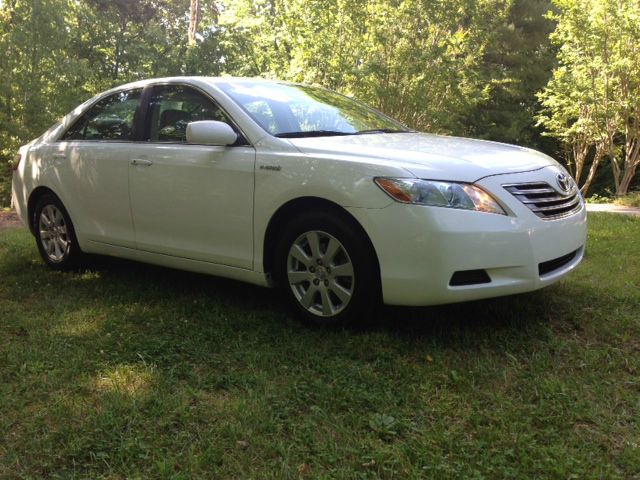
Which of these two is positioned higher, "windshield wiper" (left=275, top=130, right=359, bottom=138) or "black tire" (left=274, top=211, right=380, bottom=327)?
"windshield wiper" (left=275, top=130, right=359, bottom=138)

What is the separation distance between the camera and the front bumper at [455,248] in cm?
304

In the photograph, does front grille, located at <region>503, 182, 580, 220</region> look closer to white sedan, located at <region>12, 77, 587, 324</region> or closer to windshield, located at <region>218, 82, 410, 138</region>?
white sedan, located at <region>12, 77, 587, 324</region>

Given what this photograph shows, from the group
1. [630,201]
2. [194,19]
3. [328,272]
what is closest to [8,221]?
[328,272]

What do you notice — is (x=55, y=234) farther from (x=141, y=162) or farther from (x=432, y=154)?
(x=432, y=154)

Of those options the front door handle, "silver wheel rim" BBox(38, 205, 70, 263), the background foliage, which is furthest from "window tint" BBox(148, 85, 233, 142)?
the background foliage

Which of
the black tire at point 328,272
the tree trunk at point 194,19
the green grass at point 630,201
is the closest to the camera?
the black tire at point 328,272

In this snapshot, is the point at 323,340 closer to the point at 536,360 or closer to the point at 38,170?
the point at 536,360

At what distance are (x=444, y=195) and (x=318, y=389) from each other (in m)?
1.18

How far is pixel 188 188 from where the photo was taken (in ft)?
13.1

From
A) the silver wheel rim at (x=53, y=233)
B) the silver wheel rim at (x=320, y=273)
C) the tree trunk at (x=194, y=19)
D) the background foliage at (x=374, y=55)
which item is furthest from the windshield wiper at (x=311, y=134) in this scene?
the tree trunk at (x=194, y=19)

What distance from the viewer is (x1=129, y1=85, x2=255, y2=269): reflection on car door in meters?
3.77

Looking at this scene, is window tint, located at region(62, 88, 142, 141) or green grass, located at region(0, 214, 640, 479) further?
window tint, located at region(62, 88, 142, 141)

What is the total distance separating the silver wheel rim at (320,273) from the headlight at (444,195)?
0.49 meters

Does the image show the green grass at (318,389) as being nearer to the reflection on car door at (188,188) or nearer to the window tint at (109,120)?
the reflection on car door at (188,188)
